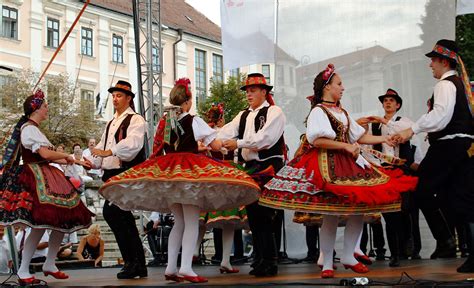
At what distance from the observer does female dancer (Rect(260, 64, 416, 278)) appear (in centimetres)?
551

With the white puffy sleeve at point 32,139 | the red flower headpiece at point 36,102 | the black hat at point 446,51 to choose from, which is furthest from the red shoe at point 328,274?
the red flower headpiece at point 36,102

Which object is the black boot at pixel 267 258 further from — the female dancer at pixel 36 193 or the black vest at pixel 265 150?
the female dancer at pixel 36 193

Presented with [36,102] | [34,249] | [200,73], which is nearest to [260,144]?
[36,102]

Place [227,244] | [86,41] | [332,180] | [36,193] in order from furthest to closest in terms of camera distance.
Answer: [86,41] < [227,244] < [36,193] < [332,180]

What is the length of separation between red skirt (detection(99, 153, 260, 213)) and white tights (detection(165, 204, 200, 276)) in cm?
9

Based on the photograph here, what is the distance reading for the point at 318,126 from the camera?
5.67 meters

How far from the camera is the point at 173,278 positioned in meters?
5.83

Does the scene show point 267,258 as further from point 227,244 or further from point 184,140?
point 184,140

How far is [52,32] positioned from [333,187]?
30471 mm

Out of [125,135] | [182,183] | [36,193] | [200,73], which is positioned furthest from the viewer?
[200,73]

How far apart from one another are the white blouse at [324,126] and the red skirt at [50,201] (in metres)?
2.29

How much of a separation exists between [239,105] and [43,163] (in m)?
26.8

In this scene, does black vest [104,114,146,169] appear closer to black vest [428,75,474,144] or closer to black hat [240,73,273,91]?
black hat [240,73,273,91]

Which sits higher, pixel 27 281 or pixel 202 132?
pixel 202 132
